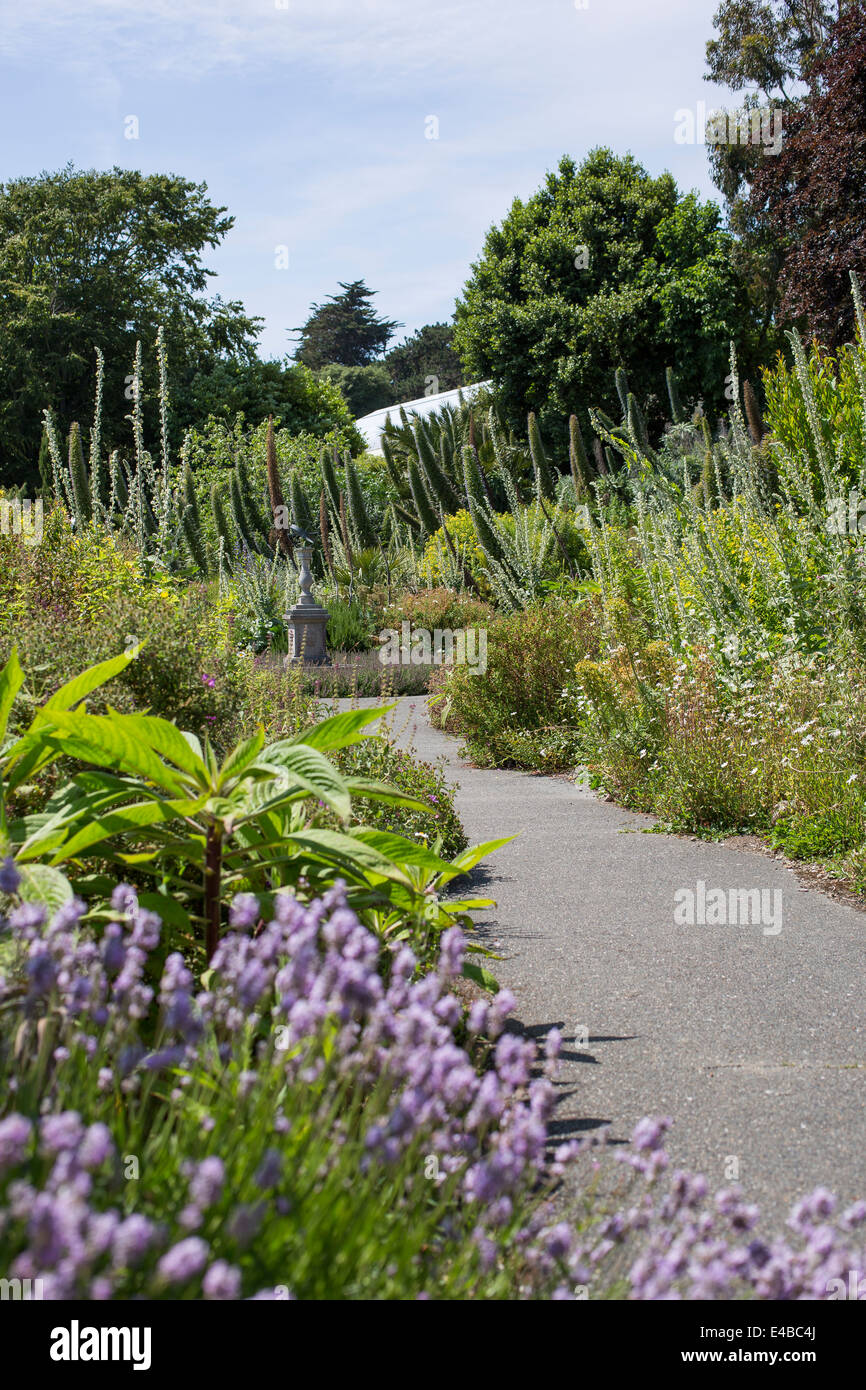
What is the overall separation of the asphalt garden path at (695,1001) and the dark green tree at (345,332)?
5500 cm

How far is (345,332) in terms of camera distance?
57.1m

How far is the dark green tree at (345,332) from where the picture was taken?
56.8 metres

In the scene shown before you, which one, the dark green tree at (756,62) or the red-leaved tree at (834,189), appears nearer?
the red-leaved tree at (834,189)

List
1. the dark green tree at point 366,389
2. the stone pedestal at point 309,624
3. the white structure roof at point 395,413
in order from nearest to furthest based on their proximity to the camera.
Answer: the stone pedestal at point 309,624 → the white structure roof at point 395,413 → the dark green tree at point 366,389

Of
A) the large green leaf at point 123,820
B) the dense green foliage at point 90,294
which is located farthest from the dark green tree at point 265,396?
the large green leaf at point 123,820

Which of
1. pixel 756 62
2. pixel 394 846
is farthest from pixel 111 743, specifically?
pixel 756 62

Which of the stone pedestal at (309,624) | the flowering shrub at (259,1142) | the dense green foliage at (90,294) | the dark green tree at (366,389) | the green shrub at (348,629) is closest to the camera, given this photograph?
the flowering shrub at (259,1142)

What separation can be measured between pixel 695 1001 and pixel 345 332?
58100 mm

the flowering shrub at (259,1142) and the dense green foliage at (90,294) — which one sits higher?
the dense green foliage at (90,294)

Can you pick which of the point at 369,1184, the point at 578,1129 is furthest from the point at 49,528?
the point at 369,1184

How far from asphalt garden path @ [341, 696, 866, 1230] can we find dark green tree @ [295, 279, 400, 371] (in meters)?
55.0

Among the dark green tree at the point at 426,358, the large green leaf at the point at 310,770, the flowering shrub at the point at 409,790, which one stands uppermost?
the dark green tree at the point at 426,358

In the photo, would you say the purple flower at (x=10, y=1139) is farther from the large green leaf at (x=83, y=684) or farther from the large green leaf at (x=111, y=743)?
the large green leaf at (x=83, y=684)

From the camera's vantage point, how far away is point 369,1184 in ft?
4.47
